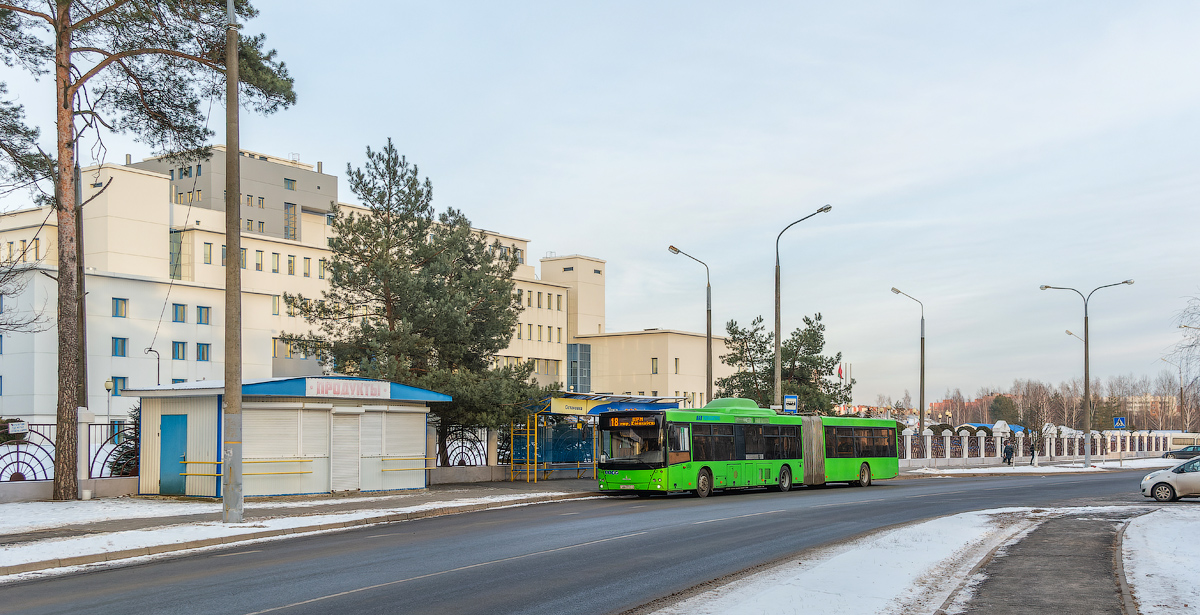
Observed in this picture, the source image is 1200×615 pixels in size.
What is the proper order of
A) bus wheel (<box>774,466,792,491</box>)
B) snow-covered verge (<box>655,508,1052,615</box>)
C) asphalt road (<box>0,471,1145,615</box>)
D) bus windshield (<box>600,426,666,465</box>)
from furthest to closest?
bus wheel (<box>774,466,792,491</box>)
bus windshield (<box>600,426,666,465</box>)
asphalt road (<box>0,471,1145,615</box>)
snow-covered verge (<box>655,508,1052,615</box>)

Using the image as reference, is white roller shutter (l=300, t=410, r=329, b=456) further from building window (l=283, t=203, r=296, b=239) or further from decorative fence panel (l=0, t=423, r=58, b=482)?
building window (l=283, t=203, r=296, b=239)

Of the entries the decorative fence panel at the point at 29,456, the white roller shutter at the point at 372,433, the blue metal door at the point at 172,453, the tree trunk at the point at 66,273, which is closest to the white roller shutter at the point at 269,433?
the blue metal door at the point at 172,453

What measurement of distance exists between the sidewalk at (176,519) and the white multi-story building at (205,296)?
1852 centimetres

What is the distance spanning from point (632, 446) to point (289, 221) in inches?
3200

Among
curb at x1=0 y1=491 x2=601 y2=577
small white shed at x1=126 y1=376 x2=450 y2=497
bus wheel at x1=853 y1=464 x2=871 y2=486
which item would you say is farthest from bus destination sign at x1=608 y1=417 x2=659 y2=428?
bus wheel at x1=853 y1=464 x2=871 y2=486

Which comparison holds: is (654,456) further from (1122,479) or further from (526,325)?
(526,325)

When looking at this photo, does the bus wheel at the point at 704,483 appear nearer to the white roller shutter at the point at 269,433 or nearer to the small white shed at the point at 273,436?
the small white shed at the point at 273,436

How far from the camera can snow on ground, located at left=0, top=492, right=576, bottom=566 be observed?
15938 millimetres

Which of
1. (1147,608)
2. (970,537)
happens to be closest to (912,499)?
(970,537)

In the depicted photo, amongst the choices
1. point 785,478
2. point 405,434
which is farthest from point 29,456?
point 785,478

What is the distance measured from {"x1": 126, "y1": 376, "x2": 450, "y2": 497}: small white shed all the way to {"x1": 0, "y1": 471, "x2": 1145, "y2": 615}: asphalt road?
5.41m

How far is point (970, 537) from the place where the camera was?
18156 mm

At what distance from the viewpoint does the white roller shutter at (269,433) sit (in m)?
26.6

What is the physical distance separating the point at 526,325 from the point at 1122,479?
7465 centimetres
